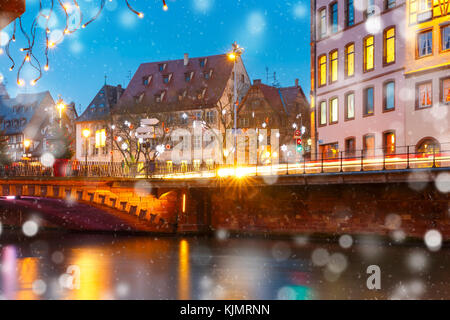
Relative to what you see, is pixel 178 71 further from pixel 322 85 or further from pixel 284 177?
pixel 284 177

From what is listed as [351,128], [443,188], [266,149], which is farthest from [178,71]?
[443,188]

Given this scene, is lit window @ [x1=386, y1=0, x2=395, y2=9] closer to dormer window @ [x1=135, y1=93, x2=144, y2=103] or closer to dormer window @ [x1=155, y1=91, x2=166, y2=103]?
dormer window @ [x1=155, y1=91, x2=166, y2=103]

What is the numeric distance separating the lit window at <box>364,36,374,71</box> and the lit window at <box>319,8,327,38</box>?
5.41 meters

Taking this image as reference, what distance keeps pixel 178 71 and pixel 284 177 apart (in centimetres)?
4830

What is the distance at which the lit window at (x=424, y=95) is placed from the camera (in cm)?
3391

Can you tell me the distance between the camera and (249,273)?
2220 centimetres

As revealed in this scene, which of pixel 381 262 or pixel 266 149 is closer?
pixel 381 262

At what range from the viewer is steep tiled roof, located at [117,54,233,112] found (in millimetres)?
71688

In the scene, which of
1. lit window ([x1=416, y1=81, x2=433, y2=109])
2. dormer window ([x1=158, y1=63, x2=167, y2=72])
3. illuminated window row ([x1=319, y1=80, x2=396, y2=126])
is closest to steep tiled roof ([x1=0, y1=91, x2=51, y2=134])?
dormer window ([x1=158, y1=63, x2=167, y2=72])

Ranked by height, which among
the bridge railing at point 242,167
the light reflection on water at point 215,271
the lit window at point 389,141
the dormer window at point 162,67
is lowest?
the light reflection on water at point 215,271

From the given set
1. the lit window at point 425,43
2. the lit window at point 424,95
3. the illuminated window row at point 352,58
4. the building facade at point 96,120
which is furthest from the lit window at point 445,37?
the building facade at point 96,120

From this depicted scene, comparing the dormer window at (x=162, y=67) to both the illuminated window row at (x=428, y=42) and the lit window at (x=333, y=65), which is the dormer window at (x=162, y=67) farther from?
the illuminated window row at (x=428, y=42)

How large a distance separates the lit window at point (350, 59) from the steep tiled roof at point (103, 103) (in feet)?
156

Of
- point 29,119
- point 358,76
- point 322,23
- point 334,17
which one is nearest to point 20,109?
point 29,119
